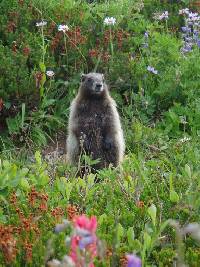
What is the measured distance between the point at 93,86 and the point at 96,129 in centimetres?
47

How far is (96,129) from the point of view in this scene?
23.5ft

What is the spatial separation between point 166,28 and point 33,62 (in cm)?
252

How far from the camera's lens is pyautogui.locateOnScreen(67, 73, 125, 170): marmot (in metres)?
7.15

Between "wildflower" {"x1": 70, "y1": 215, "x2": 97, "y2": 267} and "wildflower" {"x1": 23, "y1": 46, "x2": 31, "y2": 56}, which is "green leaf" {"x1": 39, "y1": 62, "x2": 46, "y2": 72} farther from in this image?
"wildflower" {"x1": 70, "y1": 215, "x2": 97, "y2": 267}

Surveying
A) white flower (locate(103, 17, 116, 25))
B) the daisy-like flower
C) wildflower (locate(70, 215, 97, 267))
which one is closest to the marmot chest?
white flower (locate(103, 17, 116, 25))

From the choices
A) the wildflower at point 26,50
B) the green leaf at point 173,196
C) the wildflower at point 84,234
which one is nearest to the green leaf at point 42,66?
Result: the wildflower at point 26,50

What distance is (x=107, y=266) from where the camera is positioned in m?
3.15

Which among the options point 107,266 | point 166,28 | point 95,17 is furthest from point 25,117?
point 107,266

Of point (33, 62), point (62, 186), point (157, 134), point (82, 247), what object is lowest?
point (157, 134)

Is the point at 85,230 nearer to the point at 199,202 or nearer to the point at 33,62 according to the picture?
the point at 199,202

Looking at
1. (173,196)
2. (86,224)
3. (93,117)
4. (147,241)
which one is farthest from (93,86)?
(86,224)

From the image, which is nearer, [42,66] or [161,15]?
[42,66]

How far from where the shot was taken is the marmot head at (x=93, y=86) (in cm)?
712

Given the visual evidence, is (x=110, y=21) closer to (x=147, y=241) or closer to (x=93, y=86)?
(x=93, y=86)
